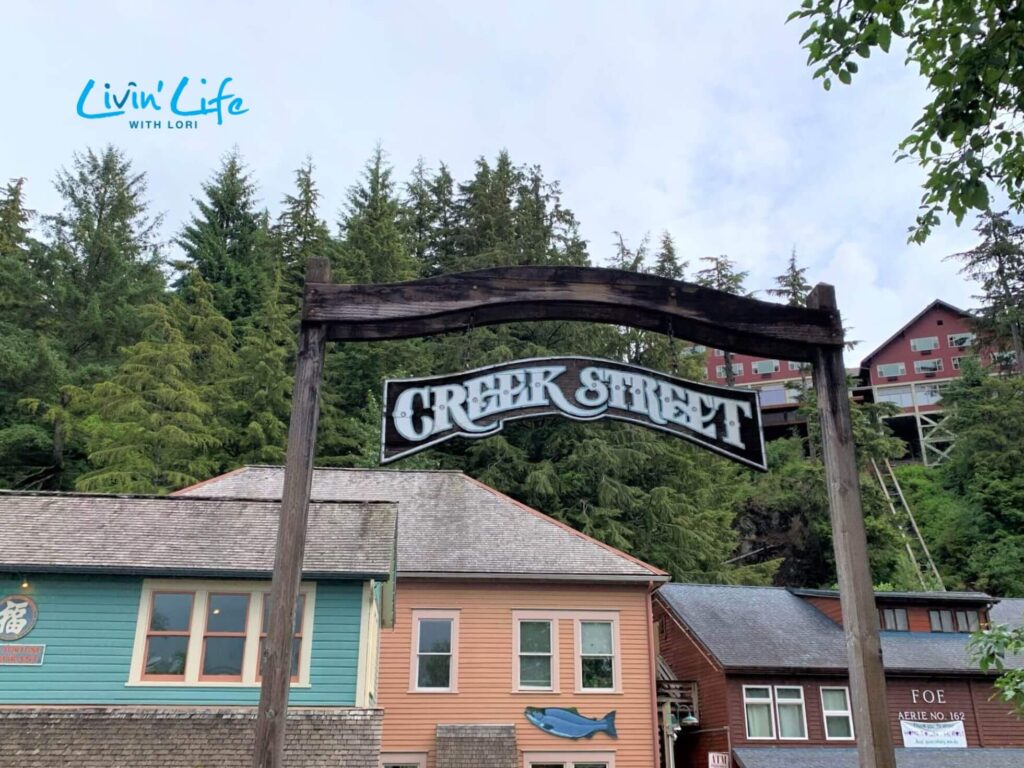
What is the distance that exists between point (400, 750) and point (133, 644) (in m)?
6.82

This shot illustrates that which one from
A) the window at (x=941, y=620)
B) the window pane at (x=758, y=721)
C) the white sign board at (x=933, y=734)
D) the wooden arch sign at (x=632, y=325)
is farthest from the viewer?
the window at (x=941, y=620)

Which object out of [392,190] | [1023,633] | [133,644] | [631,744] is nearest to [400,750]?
[631,744]

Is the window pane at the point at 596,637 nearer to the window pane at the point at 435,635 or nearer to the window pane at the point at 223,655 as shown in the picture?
the window pane at the point at 435,635

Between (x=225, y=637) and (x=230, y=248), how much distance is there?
96.5 ft

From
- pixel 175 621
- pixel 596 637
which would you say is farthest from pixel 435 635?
pixel 175 621

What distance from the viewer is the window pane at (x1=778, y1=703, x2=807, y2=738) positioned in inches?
806

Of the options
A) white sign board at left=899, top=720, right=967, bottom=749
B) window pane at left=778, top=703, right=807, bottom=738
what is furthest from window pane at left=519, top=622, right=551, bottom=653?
white sign board at left=899, top=720, right=967, bottom=749

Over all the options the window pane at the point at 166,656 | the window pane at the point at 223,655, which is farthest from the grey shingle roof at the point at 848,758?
the window pane at the point at 166,656

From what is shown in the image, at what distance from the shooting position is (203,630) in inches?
490

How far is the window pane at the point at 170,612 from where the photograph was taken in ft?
40.5

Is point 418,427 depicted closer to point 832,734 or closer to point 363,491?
point 363,491

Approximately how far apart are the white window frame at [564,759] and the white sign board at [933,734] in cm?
823

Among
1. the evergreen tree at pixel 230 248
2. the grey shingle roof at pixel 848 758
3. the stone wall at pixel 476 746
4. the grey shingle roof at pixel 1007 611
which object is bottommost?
the grey shingle roof at pixel 848 758

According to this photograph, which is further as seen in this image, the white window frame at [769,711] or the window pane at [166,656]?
the white window frame at [769,711]
